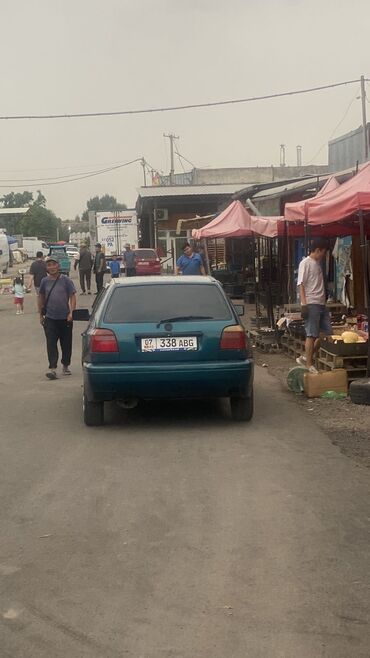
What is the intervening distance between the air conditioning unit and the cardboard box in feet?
125

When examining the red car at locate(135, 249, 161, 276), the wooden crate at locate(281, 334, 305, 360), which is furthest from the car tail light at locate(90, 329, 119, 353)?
the red car at locate(135, 249, 161, 276)

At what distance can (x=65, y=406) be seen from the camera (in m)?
10.2

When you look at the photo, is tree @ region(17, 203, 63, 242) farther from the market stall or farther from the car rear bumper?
the car rear bumper

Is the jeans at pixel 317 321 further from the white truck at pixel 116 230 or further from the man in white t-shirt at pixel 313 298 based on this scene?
the white truck at pixel 116 230

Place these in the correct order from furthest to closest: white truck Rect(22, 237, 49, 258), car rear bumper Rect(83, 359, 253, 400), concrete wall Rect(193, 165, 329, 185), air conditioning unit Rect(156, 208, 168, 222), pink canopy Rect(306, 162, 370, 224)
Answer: white truck Rect(22, 237, 49, 258), concrete wall Rect(193, 165, 329, 185), air conditioning unit Rect(156, 208, 168, 222), pink canopy Rect(306, 162, 370, 224), car rear bumper Rect(83, 359, 253, 400)

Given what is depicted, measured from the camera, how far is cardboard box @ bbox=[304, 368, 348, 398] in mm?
10141

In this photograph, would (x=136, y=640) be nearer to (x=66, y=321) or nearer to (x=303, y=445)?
(x=303, y=445)

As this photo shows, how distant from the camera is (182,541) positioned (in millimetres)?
5238

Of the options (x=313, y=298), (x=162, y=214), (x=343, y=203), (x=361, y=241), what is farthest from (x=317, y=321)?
(x=162, y=214)

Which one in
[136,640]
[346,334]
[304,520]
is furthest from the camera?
[346,334]

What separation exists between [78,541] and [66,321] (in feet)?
23.4

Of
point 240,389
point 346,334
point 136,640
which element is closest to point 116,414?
point 240,389

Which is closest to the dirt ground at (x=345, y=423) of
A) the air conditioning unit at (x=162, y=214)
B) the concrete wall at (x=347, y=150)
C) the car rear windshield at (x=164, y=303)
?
the car rear windshield at (x=164, y=303)

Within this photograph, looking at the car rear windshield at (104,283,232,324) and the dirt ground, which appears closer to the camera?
the dirt ground
